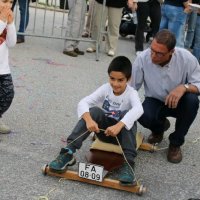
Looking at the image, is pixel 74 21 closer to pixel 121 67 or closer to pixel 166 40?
pixel 166 40

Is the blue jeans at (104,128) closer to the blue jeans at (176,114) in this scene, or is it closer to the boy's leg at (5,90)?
the blue jeans at (176,114)

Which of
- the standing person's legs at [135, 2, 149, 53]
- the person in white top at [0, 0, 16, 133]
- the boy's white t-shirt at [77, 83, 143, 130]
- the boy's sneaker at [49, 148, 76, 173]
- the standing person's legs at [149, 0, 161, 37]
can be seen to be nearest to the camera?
the boy's sneaker at [49, 148, 76, 173]

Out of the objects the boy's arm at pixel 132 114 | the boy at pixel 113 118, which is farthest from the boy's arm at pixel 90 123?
the boy's arm at pixel 132 114

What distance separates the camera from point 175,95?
3939mm

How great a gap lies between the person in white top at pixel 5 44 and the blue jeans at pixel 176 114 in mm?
1128

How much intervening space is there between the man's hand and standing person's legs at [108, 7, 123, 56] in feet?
12.7

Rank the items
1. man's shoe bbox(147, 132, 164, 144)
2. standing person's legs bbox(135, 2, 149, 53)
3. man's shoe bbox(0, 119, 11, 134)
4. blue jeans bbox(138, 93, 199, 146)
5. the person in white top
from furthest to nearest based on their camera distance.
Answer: standing person's legs bbox(135, 2, 149, 53) → man's shoe bbox(147, 132, 164, 144) → man's shoe bbox(0, 119, 11, 134) → blue jeans bbox(138, 93, 199, 146) → the person in white top

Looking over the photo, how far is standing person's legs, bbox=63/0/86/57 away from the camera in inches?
288

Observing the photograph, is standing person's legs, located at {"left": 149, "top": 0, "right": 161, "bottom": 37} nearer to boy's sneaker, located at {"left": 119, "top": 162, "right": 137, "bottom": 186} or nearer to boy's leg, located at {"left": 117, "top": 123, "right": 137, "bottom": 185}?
boy's leg, located at {"left": 117, "top": 123, "right": 137, "bottom": 185}

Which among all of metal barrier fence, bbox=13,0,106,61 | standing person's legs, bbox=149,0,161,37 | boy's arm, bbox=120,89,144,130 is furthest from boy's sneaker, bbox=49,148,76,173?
standing person's legs, bbox=149,0,161,37

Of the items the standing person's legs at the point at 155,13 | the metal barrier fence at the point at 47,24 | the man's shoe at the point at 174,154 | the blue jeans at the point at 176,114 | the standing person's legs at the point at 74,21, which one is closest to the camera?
the blue jeans at the point at 176,114

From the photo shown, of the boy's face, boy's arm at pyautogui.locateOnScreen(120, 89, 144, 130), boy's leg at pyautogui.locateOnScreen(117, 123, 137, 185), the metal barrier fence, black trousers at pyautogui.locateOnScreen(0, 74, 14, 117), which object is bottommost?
the metal barrier fence

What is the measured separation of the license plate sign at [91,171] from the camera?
340 cm

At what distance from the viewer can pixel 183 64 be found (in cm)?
404
